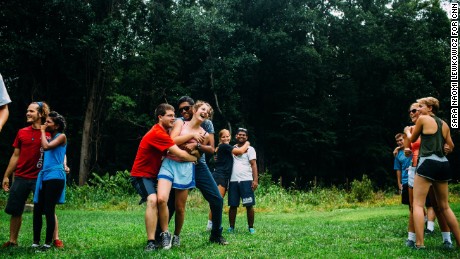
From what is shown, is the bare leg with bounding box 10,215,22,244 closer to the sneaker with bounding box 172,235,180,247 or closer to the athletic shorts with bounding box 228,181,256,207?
the sneaker with bounding box 172,235,180,247

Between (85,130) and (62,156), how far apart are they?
24.2 meters

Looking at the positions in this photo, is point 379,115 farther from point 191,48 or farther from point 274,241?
point 274,241

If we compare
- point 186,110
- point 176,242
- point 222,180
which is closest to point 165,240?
point 176,242

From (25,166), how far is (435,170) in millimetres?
5824

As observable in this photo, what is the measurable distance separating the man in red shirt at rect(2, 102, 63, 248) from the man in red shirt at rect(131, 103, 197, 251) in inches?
65.9

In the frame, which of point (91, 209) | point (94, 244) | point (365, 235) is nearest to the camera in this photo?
point (94, 244)

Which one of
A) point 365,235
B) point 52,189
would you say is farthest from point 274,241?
point 52,189

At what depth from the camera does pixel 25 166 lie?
6883 millimetres

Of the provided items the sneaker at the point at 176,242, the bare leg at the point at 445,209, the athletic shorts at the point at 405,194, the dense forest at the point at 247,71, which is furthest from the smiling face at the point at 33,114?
the dense forest at the point at 247,71

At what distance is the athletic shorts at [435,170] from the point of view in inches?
243

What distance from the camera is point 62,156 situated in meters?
6.77

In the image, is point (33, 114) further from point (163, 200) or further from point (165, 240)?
point (165, 240)

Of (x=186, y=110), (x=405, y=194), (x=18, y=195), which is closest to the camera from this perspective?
(x=18, y=195)

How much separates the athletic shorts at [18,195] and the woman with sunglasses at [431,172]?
5.49 m
